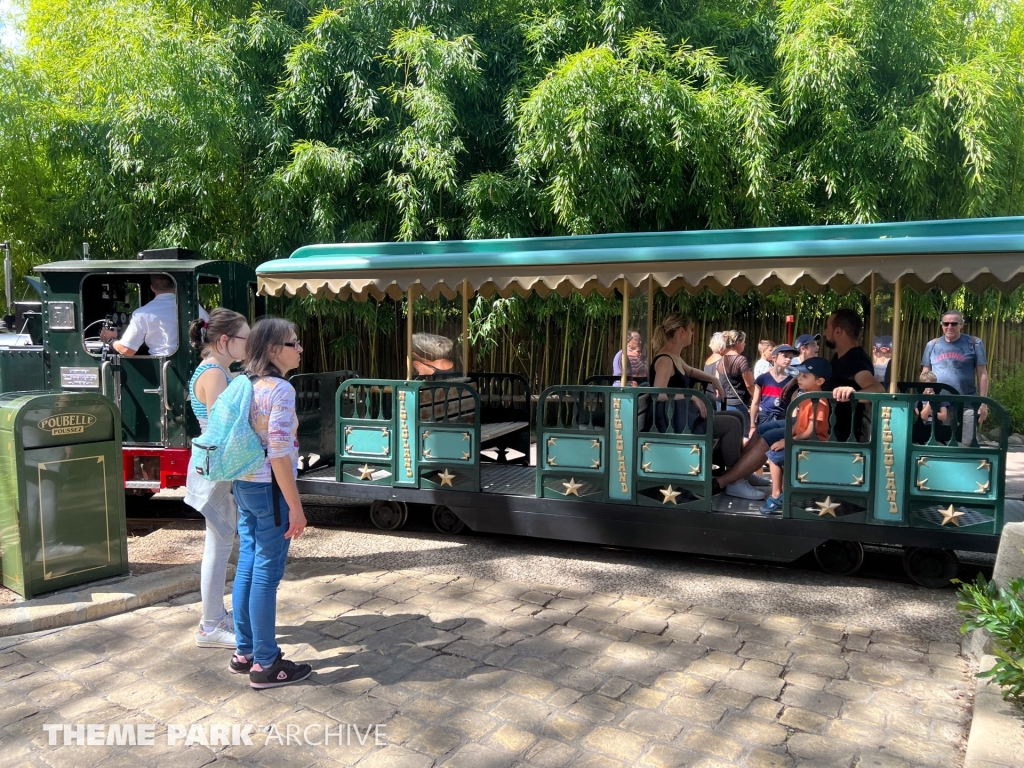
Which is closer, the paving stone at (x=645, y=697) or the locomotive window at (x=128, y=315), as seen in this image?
the paving stone at (x=645, y=697)

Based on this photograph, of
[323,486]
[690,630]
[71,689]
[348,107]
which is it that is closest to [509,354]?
[348,107]

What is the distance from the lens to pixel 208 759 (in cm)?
320

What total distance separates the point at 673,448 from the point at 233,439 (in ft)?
10.2

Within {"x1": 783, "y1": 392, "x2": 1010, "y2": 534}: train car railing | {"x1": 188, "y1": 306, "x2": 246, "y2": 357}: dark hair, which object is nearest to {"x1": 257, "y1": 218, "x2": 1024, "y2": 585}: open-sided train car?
{"x1": 783, "y1": 392, "x2": 1010, "y2": 534}: train car railing

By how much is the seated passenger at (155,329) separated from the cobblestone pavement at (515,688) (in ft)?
8.91

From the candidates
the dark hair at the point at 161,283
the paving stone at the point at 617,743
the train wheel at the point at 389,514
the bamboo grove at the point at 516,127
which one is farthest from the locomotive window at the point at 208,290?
the paving stone at the point at 617,743

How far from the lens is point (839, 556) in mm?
5527

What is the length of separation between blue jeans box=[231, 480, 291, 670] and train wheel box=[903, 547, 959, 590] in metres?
3.99

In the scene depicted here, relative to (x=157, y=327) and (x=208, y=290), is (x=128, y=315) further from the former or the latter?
(x=157, y=327)

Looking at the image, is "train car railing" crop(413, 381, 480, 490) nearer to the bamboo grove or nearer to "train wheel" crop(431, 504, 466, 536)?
"train wheel" crop(431, 504, 466, 536)

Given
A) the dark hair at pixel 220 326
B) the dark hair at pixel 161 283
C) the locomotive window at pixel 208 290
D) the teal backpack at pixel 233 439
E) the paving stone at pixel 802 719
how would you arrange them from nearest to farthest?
the paving stone at pixel 802 719 < the teal backpack at pixel 233 439 < the dark hair at pixel 220 326 < the dark hair at pixel 161 283 < the locomotive window at pixel 208 290

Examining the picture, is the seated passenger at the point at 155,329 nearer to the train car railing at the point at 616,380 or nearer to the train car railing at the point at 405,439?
the train car railing at the point at 405,439

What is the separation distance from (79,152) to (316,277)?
719cm

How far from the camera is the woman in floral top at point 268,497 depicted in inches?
142
